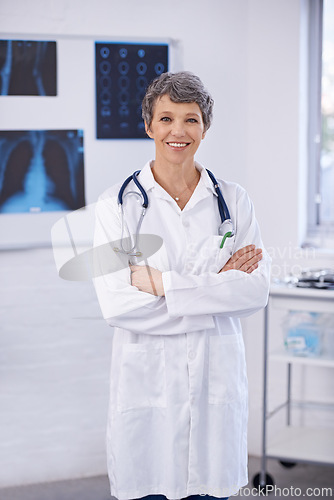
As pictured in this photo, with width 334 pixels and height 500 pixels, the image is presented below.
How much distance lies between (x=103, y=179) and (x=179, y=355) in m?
0.93

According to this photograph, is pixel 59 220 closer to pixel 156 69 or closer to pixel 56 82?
pixel 56 82

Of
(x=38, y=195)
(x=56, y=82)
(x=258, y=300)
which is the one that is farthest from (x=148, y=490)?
(x=56, y=82)

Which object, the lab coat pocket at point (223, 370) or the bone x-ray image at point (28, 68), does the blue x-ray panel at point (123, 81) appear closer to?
the bone x-ray image at point (28, 68)

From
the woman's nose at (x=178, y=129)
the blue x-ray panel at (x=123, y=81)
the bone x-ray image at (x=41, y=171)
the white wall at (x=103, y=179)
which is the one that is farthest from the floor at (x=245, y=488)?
the woman's nose at (x=178, y=129)

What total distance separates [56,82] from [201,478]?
1407 mm

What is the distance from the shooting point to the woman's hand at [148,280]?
1455 mm

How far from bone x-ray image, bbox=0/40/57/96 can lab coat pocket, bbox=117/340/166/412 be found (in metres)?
1.08

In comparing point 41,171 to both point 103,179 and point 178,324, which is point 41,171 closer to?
point 103,179

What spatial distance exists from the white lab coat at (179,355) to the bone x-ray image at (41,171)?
26.5 inches

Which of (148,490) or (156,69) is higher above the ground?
(156,69)

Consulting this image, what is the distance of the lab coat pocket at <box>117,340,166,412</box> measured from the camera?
57.9 inches

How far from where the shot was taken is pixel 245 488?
7.41 feet

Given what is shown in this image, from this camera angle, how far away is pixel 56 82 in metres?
2.12

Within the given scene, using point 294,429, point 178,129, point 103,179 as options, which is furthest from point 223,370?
point 294,429
